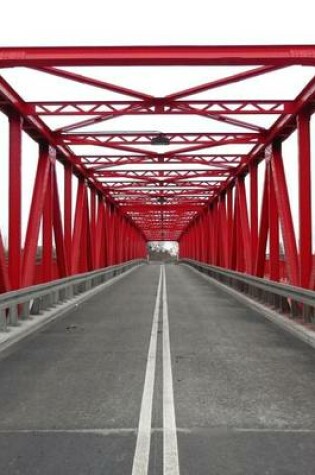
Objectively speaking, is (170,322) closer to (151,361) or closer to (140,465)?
(151,361)

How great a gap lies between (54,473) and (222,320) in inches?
314

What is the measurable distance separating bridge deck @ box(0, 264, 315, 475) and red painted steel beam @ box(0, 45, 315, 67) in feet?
15.8

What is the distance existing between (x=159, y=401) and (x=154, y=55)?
614 cm

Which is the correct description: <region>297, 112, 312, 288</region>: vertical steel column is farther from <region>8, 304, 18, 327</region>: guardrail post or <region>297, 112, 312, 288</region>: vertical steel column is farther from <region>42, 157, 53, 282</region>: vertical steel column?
<region>42, 157, 53, 282</region>: vertical steel column

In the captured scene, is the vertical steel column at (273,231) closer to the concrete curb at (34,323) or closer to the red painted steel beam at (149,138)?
the red painted steel beam at (149,138)

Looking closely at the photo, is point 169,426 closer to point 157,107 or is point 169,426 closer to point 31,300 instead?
point 31,300

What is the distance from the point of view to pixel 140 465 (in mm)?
3561

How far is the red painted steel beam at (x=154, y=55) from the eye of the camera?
29.5 ft

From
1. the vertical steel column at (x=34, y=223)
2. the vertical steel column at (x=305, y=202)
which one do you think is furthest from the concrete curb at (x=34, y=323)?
the vertical steel column at (x=305, y=202)

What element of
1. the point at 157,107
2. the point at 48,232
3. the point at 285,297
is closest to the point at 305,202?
the point at 285,297

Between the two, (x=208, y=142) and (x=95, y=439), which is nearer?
(x=95, y=439)

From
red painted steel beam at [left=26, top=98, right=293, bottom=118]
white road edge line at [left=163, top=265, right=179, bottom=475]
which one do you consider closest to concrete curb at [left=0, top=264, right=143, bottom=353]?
white road edge line at [left=163, top=265, right=179, bottom=475]

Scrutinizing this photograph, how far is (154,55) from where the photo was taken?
8961 mm

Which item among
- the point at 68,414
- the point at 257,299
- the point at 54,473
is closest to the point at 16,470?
the point at 54,473
